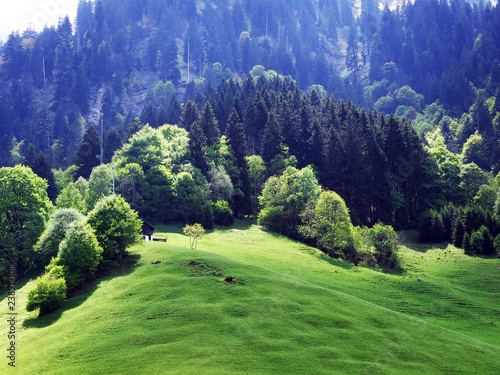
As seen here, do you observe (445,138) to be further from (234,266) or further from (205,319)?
(205,319)

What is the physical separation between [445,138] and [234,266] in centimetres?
14657

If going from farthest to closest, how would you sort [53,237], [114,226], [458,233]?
[458,233]
[53,237]
[114,226]

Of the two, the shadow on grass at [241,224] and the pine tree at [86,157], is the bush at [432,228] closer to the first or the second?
the shadow on grass at [241,224]

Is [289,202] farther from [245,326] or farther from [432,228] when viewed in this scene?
[245,326]

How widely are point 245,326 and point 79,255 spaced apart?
24979 mm

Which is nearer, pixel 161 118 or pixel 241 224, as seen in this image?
pixel 241 224

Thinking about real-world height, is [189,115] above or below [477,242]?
above

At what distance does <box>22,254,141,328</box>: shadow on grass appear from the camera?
150ft

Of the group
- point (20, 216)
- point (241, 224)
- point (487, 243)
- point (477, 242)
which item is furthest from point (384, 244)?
point (20, 216)

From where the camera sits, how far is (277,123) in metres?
124

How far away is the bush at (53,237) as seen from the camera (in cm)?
6019

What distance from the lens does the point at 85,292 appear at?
50.8m

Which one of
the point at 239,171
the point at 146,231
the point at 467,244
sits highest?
the point at 239,171

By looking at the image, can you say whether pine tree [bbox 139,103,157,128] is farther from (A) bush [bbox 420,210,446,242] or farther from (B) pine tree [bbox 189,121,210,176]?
(A) bush [bbox 420,210,446,242]
